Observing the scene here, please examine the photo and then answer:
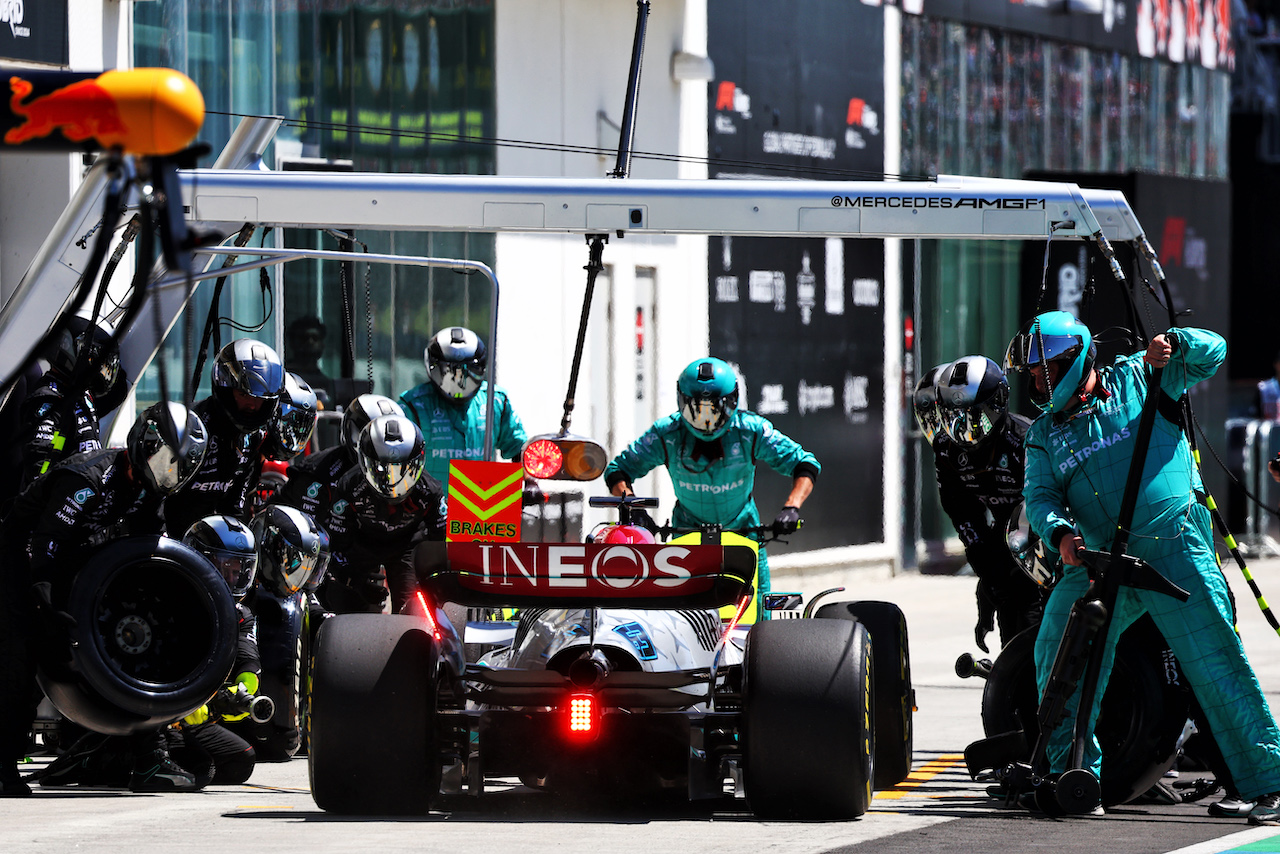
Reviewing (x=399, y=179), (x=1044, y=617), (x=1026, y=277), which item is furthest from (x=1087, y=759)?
(x=1026, y=277)

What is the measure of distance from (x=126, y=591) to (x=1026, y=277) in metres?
13.9

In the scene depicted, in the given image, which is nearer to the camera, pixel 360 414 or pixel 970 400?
pixel 970 400

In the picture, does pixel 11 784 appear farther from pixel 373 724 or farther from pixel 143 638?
pixel 373 724

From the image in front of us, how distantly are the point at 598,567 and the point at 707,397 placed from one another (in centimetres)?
251

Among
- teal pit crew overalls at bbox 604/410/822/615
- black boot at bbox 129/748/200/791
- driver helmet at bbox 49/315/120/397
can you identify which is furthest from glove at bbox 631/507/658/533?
driver helmet at bbox 49/315/120/397

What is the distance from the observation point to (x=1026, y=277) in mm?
21156

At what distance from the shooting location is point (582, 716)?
7867 mm

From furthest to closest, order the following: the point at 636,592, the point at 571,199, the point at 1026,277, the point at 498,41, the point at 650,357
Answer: the point at 1026,277 → the point at 650,357 → the point at 498,41 → the point at 571,199 → the point at 636,592

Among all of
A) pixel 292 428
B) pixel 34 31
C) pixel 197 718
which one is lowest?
pixel 197 718

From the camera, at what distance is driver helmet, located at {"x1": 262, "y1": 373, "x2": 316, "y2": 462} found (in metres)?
10.1

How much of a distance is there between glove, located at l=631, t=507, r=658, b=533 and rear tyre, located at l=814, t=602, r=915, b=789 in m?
1.14

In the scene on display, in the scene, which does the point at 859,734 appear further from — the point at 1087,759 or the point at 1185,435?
the point at 1185,435

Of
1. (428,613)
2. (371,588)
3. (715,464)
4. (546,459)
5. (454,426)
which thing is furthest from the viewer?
(454,426)

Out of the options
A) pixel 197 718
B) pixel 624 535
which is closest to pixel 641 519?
pixel 624 535
